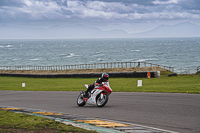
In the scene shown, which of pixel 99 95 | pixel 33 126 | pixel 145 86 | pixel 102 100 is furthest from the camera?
pixel 145 86

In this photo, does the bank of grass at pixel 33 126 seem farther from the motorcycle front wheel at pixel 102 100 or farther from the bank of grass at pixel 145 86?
the bank of grass at pixel 145 86

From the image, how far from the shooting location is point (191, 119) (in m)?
8.96

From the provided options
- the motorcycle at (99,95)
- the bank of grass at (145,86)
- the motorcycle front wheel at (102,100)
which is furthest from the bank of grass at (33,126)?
the bank of grass at (145,86)

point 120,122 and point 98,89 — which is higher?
point 98,89

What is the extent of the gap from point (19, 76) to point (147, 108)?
47.9 meters

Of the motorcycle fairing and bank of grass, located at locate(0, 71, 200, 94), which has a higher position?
→ the motorcycle fairing

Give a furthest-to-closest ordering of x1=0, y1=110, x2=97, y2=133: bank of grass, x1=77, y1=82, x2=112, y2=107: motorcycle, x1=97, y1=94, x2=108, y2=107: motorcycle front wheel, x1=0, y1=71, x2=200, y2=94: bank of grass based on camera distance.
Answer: x1=0, y1=71, x2=200, y2=94: bank of grass, x1=97, y1=94, x2=108, y2=107: motorcycle front wheel, x1=77, y1=82, x2=112, y2=107: motorcycle, x1=0, y1=110, x2=97, y2=133: bank of grass

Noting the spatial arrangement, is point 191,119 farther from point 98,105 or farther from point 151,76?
point 151,76

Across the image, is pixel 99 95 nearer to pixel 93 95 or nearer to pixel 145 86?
pixel 93 95

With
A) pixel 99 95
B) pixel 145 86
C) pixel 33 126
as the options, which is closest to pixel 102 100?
pixel 99 95

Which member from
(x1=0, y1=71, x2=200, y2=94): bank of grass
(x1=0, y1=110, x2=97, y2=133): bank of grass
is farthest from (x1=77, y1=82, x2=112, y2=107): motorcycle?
(x1=0, y1=71, x2=200, y2=94): bank of grass

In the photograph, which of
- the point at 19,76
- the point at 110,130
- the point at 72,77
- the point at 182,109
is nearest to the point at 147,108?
the point at 182,109

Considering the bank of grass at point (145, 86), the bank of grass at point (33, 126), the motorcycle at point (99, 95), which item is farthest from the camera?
the bank of grass at point (145, 86)

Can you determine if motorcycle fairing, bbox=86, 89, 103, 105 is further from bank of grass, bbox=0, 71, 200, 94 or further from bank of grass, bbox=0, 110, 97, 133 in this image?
bank of grass, bbox=0, 71, 200, 94
